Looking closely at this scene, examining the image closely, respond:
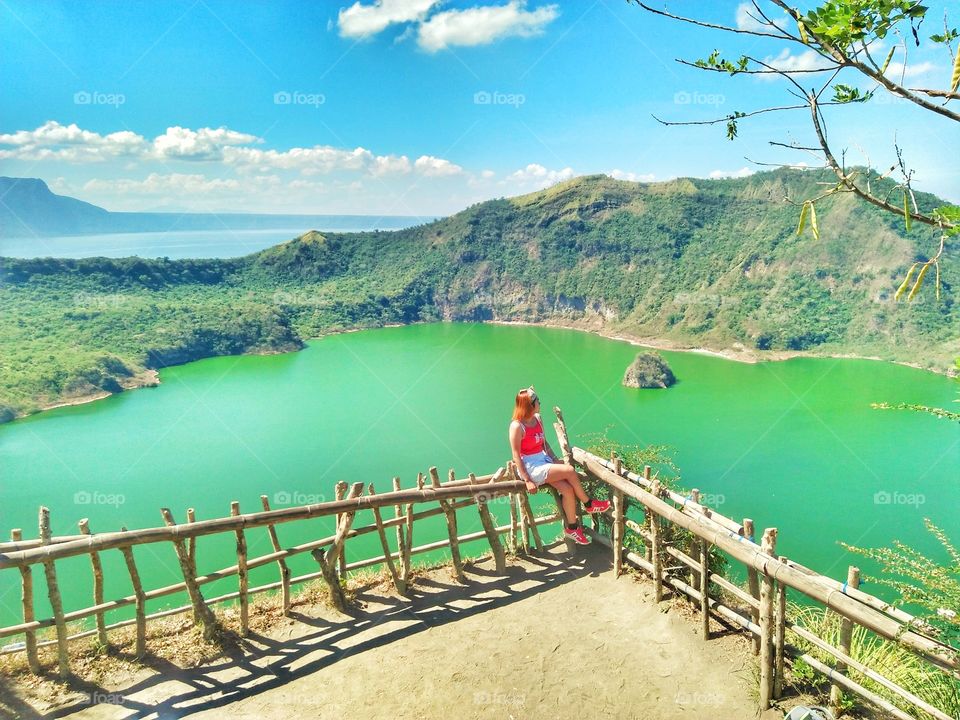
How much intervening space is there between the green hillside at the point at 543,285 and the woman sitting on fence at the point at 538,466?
124ft

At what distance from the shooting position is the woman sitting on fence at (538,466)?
15.1 ft

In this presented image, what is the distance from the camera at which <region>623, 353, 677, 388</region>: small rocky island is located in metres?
40.0

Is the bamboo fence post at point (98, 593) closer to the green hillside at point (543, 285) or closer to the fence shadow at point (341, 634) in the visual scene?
the fence shadow at point (341, 634)

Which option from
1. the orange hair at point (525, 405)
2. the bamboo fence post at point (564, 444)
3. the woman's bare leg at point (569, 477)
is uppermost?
the orange hair at point (525, 405)

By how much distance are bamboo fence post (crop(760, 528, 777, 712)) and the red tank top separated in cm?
188

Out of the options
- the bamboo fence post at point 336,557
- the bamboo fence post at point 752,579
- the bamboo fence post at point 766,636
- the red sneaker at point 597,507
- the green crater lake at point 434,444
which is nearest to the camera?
the bamboo fence post at point 766,636

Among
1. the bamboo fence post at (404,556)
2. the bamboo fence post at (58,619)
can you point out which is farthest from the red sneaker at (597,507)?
the bamboo fence post at (58,619)

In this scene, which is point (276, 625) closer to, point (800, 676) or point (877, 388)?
point (800, 676)

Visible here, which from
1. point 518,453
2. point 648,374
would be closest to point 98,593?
point 518,453

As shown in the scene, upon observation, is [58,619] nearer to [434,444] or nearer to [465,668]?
[465,668]

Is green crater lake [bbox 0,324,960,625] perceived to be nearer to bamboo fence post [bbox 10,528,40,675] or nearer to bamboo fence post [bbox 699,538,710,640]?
bamboo fence post [bbox 699,538,710,640]

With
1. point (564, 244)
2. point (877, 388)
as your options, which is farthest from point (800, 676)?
point (564, 244)

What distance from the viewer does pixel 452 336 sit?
66.7m

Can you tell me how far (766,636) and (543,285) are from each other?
2808 inches
